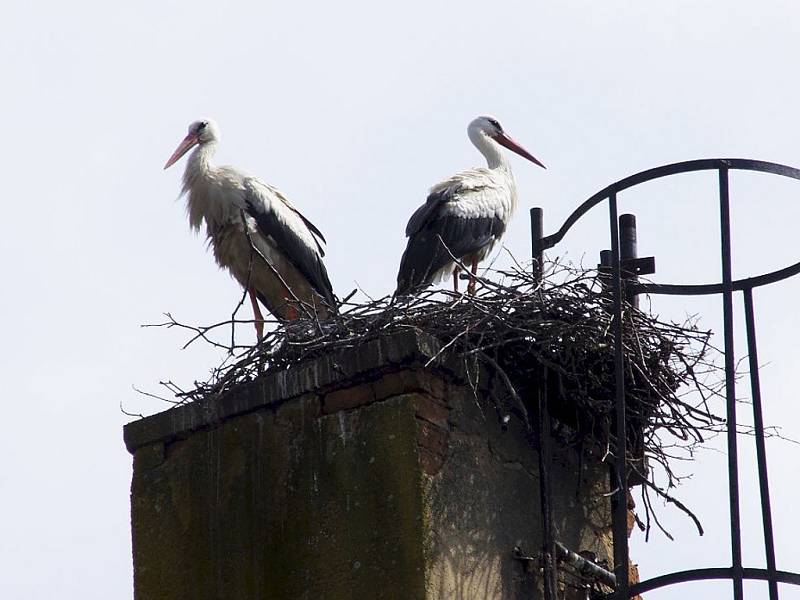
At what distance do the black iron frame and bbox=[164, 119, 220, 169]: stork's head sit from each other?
17.5 feet

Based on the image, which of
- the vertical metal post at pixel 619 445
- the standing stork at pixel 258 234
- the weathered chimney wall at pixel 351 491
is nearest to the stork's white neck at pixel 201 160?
the standing stork at pixel 258 234

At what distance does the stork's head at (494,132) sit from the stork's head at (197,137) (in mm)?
1899

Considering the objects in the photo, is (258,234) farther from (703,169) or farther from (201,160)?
(703,169)

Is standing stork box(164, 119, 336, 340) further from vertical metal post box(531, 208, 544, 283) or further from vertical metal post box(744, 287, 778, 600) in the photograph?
vertical metal post box(744, 287, 778, 600)

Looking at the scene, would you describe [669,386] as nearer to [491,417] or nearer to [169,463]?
[491,417]

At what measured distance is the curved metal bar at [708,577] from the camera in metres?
4.08

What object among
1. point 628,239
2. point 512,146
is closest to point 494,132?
point 512,146

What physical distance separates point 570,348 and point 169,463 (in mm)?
1407

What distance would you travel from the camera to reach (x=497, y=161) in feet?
34.3

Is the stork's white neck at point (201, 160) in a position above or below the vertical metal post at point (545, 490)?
above

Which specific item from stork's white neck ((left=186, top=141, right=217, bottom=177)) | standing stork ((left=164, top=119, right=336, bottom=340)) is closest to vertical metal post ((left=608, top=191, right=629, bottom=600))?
standing stork ((left=164, top=119, right=336, bottom=340))

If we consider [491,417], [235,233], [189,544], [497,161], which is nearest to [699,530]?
[491,417]

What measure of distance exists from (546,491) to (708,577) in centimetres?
84

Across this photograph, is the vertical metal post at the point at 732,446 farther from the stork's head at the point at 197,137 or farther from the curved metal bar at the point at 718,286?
the stork's head at the point at 197,137
